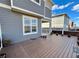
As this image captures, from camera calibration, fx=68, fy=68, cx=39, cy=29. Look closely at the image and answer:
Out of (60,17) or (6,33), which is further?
(60,17)

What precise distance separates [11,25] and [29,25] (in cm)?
254

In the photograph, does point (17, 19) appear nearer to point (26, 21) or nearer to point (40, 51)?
point (26, 21)

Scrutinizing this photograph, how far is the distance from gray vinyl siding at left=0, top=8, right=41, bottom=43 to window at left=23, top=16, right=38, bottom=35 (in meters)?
0.58

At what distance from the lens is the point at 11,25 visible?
18.7 ft

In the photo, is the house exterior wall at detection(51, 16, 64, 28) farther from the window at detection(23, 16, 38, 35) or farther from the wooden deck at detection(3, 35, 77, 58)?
the wooden deck at detection(3, 35, 77, 58)

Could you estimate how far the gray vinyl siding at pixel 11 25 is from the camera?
5164 millimetres

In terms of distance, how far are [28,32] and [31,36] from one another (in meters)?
0.70

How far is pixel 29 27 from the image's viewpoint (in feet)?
26.2

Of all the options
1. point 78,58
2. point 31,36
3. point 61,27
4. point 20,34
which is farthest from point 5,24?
point 61,27

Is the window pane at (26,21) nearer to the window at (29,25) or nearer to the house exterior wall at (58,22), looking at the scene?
the window at (29,25)

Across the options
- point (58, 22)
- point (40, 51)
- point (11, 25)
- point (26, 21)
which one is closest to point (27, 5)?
point (26, 21)

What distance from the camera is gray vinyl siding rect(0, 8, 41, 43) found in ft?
16.9

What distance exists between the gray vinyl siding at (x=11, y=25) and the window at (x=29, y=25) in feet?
1.90

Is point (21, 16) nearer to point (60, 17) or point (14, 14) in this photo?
point (14, 14)
